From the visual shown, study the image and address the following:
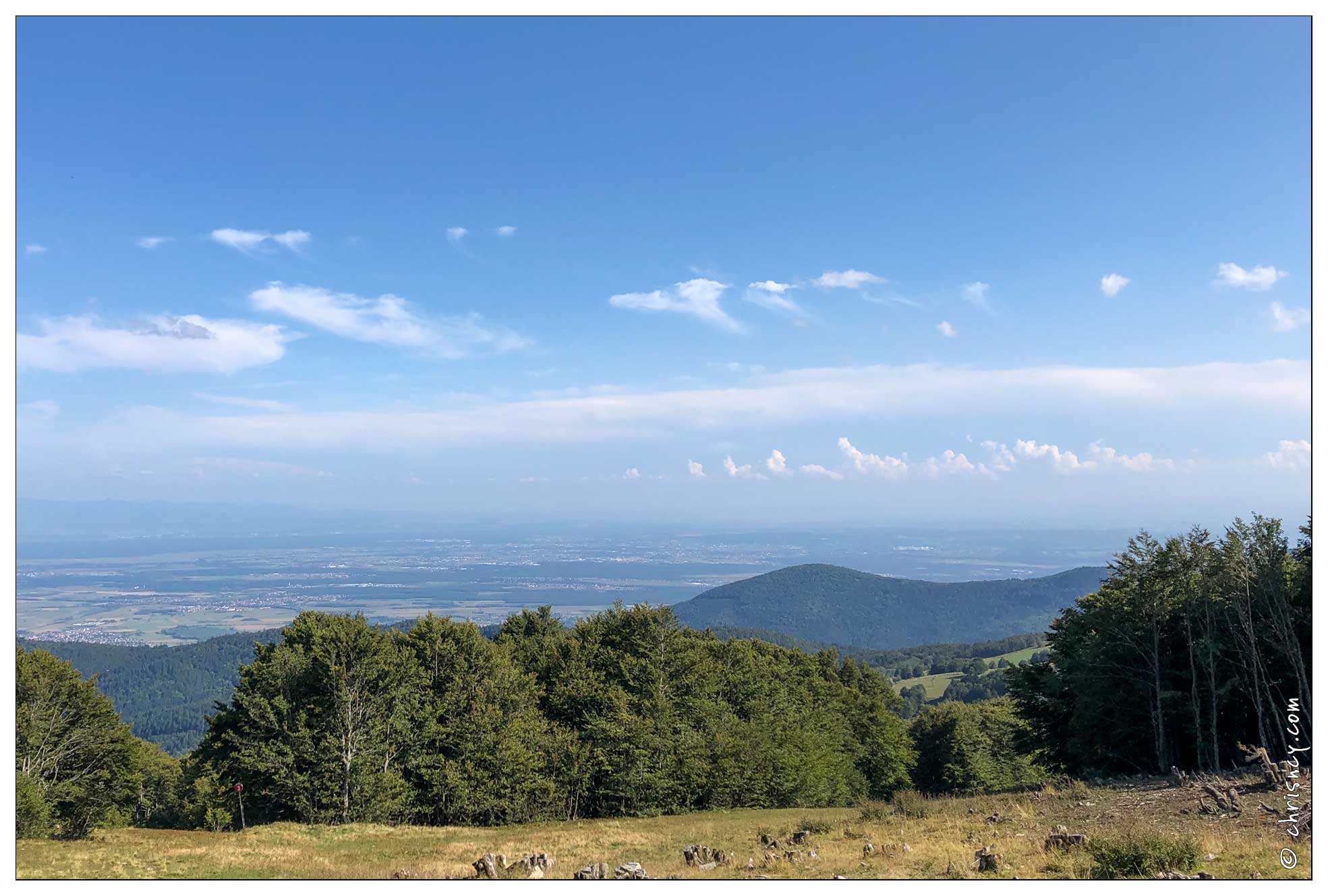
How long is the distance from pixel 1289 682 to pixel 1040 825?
58.6ft

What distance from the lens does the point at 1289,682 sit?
90.7 feet

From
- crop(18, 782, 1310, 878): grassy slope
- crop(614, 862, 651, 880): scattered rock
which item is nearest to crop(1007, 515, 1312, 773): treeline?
crop(18, 782, 1310, 878): grassy slope

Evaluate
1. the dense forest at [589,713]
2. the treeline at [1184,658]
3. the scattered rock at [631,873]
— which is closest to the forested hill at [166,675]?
the dense forest at [589,713]

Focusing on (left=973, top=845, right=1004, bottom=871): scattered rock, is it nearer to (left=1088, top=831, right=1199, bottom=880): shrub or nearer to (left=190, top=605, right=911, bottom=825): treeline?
(left=1088, top=831, right=1199, bottom=880): shrub

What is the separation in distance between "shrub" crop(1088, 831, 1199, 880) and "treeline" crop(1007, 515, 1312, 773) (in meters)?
16.1

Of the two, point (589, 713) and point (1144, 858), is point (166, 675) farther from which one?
point (1144, 858)

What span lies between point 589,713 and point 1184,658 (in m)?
27.7

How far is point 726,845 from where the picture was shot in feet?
60.2

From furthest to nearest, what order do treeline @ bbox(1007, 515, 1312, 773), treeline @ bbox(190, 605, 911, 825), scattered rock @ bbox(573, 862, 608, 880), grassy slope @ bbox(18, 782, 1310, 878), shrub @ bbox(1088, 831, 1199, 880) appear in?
treeline @ bbox(190, 605, 911, 825)
treeline @ bbox(1007, 515, 1312, 773)
grassy slope @ bbox(18, 782, 1310, 878)
scattered rock @ bbox(573, 862, 608, 880)
shrub @ bbox(1088, 831, 1199, 880)

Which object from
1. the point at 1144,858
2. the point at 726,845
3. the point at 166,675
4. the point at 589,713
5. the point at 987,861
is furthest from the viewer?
the point at 166,675

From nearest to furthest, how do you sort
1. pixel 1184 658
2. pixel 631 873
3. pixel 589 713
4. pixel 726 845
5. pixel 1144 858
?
pixel 1144 858 → pixel 631 873 → pixel 726 845 → pixel 1184 658 → pixel 589 713

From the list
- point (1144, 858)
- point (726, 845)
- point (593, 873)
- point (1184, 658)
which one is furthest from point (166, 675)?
point (1144, 858)

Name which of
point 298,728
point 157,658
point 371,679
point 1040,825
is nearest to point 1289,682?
point 1040,825

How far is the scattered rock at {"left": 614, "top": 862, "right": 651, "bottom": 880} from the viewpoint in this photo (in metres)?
13.8
